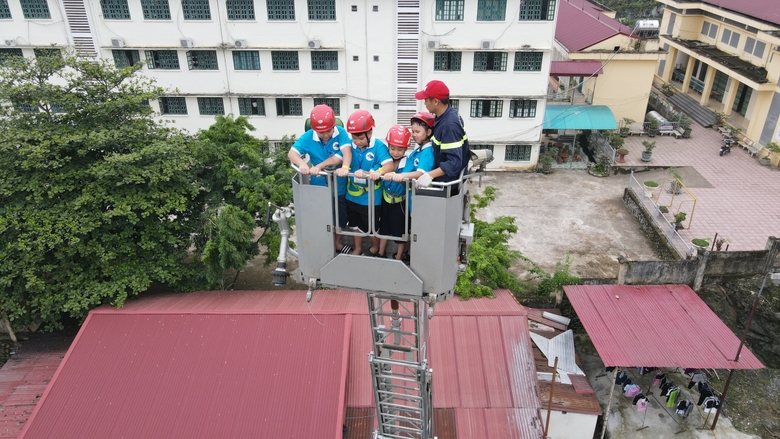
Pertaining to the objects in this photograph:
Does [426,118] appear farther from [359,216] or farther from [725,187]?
[725,187]

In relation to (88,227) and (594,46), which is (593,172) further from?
(88,227)

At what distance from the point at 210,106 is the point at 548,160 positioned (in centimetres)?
1919

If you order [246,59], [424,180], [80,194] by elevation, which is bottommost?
[80,194]

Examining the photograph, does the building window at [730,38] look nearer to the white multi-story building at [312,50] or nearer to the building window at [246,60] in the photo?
the white multi-story building at [312,50]

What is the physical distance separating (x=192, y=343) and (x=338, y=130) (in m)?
9.08

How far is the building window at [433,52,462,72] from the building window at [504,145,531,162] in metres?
5.57

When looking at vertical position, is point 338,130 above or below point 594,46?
above

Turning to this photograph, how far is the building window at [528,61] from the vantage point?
28328 mm

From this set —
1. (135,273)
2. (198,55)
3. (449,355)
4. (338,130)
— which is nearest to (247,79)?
(198,55)

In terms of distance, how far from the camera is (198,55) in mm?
28469

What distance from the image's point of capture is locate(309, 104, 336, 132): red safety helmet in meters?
8.19

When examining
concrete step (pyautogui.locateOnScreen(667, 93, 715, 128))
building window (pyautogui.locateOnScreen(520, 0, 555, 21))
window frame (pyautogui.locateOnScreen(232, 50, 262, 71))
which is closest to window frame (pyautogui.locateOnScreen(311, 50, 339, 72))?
window frame (pyautogui.locateOnScreen(232, 50, 262, 71))

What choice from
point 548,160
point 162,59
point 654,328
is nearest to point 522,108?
point 548,160

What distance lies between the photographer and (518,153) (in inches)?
1222
